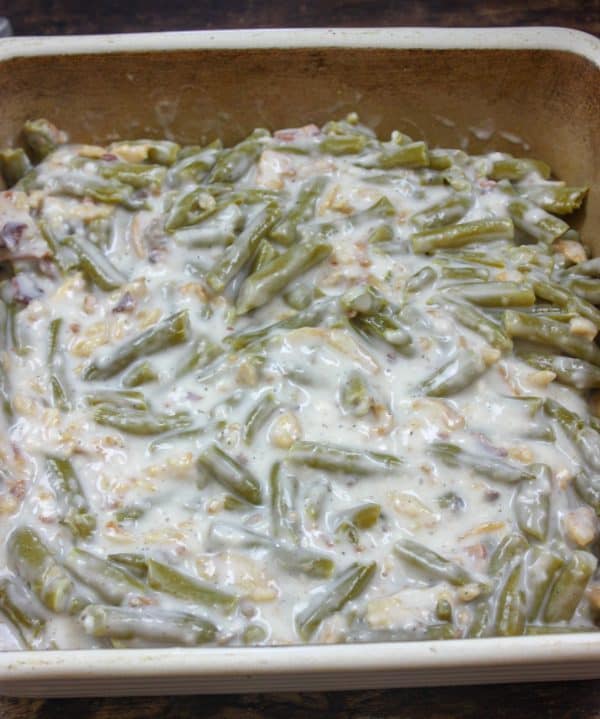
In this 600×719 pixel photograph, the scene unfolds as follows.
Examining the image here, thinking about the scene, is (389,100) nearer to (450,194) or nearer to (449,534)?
(450,194)

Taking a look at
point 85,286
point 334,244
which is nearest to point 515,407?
point 334,244

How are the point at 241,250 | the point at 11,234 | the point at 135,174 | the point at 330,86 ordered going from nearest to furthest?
1. the point at 241,250
2. the point at 11,234
3. the point at 135,174
4. the point at 330,86

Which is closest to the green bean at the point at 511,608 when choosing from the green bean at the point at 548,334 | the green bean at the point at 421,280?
the green bean at the point at 548,334

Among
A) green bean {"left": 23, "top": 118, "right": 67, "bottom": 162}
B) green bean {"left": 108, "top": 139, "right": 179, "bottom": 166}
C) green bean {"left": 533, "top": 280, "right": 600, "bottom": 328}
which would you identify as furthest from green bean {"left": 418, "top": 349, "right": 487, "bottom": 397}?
green bean {"left": 23, "top": 118, "right": 67, "bottom": 162}

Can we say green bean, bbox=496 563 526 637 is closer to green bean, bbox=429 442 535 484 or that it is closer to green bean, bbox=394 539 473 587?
green bean, bbox=394 539 473 587

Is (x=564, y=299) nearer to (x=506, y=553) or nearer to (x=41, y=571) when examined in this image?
(x=506, y=553)

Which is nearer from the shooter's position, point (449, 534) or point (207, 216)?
point (449, 534)

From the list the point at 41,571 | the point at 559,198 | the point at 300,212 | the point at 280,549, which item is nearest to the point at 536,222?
the point at 559,198
